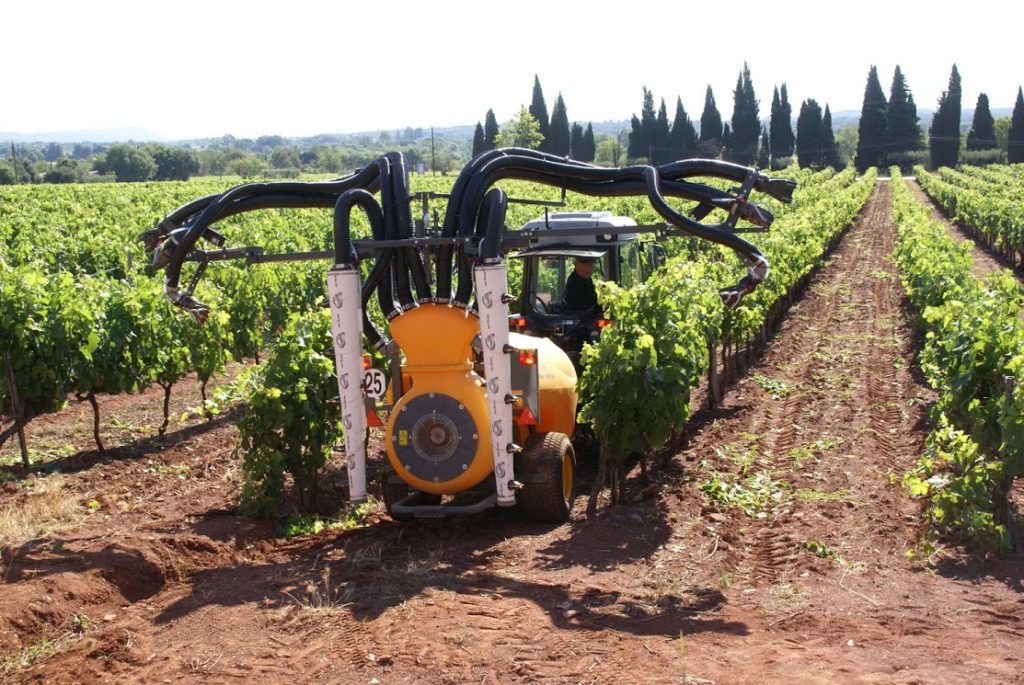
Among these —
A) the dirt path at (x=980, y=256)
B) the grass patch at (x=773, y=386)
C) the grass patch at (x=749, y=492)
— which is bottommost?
the grass patch at (x=773, y=386)

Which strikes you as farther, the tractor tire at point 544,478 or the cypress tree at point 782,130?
the cypress tree at point 782,130

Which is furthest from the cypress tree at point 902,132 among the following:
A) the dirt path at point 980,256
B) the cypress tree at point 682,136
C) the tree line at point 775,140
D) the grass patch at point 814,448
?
the grass patch at point 814,448

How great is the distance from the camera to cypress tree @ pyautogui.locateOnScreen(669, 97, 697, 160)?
103 m

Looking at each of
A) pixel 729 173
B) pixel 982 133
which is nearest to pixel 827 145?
pixel 982 133

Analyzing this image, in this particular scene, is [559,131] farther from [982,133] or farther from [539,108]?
[982,133]

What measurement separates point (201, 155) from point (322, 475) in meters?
132

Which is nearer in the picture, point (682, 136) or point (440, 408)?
point (440, 408)

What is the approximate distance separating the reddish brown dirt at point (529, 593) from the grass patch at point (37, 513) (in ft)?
0.60

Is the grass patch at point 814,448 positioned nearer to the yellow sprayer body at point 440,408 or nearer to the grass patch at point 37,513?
the yellow sprayer body at point 440,408

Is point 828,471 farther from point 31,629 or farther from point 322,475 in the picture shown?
point 31,629

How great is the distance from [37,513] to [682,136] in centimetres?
9915

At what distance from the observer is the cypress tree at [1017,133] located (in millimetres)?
102500

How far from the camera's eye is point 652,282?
10039mm

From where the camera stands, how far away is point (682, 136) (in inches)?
4082
